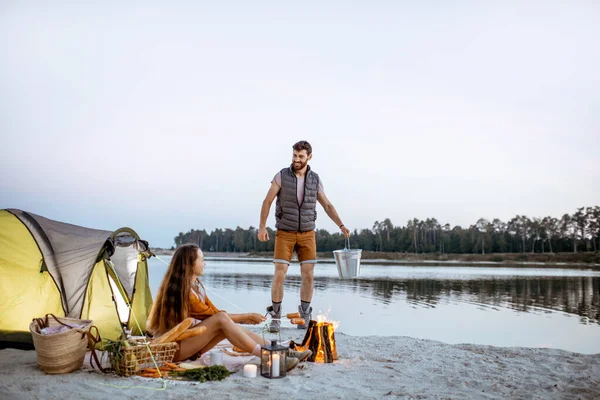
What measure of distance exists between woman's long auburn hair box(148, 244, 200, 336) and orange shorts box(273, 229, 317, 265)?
196 centimetres

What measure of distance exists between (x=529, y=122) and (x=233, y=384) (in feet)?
55.8

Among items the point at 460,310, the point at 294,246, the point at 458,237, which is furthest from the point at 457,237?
the point at 294,246

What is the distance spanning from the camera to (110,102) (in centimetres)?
1530

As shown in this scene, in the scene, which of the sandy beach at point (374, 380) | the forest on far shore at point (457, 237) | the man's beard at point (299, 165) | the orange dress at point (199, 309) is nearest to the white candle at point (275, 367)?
Answer: the sandy beach at point (374, 380)

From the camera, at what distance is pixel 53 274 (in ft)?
17.4

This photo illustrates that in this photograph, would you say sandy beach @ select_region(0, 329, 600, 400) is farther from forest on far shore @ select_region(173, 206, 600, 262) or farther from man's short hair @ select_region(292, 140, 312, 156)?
forest on far shore @ select_region(173, 206, 600, 262)

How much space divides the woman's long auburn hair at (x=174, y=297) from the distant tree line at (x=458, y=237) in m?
55.4

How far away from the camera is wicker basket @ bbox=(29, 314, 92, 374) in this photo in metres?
3.91

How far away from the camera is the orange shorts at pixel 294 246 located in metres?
6.08

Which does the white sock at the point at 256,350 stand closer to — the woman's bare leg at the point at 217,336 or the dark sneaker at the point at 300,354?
the woman's bare leg at the point at 217,336

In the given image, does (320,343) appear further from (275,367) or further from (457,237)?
(457,237)

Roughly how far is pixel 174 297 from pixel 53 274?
1.95 m

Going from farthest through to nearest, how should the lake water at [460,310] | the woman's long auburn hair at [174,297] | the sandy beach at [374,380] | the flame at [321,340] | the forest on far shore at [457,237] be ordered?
1. the forest on far shore at [457,237]
2. the lake water at [460,310]
3. the flame at [321,340]
4. the woman's long auburn hair at [174,297]
5. the sandy beach at [374,380]

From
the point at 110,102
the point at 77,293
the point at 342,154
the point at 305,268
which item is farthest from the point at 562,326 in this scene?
the point at 110,102
